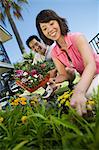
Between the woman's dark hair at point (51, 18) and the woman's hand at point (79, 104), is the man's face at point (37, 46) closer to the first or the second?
the woman's dark hair at point (51, 18)

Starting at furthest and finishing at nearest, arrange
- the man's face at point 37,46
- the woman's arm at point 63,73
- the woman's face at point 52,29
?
the man's face at point 37,46, the woman's arm at point 63,73, the woman's face at point 52,29

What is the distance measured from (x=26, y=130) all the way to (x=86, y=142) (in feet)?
2.05

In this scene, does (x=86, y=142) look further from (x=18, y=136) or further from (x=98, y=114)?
(x=18, y=136)

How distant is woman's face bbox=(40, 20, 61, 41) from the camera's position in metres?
2.42

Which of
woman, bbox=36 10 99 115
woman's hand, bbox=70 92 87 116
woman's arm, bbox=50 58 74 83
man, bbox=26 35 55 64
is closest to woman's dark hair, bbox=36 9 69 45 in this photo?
woman, bbox=36 10 99 115

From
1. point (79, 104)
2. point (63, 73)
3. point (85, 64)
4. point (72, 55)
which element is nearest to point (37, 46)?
point (63, 73)

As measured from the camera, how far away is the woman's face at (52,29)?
95.4 inches

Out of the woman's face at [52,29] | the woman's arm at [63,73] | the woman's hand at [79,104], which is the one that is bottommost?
the woman's arm at [63,73]

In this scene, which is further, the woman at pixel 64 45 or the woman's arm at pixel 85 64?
the woman at pixel 64 45

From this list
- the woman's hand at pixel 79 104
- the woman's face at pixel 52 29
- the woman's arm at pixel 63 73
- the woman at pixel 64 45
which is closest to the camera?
the woman's hand at pixel 79 104

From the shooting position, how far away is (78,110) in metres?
1.49

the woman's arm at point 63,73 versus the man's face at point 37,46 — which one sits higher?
the woman's arm at point 63,73

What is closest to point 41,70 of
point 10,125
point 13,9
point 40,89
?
point 40,89

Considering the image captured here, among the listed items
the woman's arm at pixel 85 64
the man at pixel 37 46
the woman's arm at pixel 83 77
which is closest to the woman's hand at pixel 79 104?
the woman's arm at pixel 83 77
